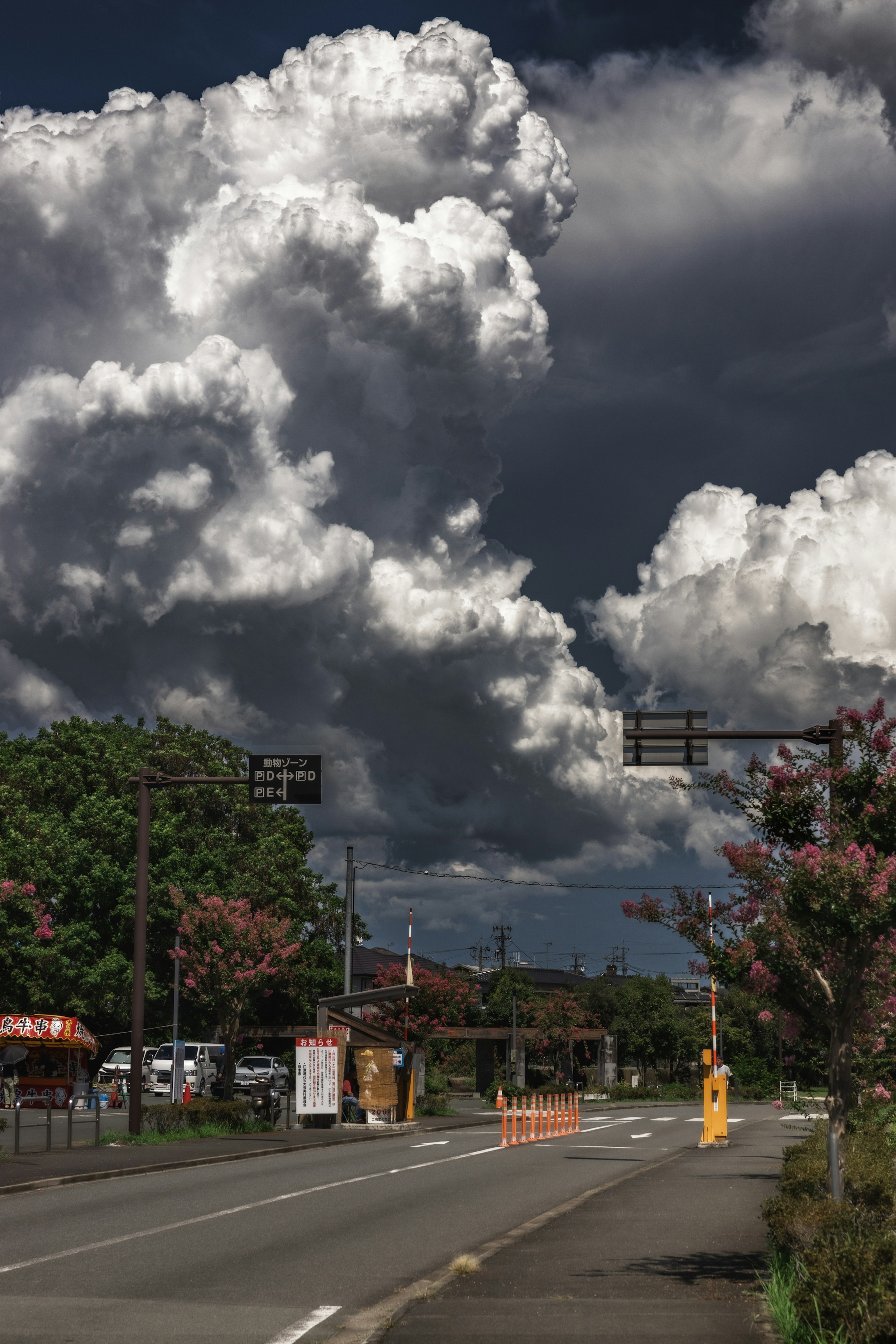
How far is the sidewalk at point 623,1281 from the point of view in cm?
781

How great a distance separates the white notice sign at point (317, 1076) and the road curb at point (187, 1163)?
4.46 ft

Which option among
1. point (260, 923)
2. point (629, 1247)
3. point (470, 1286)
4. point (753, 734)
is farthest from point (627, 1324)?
point (260, 923)

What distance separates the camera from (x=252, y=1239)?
482 inches

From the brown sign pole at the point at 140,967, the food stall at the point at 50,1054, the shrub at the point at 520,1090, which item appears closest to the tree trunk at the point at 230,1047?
the food stall at the point at 50,1054

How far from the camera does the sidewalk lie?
7.81 meters

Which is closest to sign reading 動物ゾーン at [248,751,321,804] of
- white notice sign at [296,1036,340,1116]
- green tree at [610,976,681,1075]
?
white notice sign at [296,1036,340,1116]

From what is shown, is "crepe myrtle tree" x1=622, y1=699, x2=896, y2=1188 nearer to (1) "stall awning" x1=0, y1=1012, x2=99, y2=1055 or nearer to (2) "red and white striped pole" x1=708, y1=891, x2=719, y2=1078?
(2) "red and white striped pole" x1=708, y1=891, x2=719, y2=1078

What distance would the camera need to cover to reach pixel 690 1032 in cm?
7806

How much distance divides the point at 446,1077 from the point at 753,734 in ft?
173

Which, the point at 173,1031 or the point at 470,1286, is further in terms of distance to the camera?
the point at 173,1031

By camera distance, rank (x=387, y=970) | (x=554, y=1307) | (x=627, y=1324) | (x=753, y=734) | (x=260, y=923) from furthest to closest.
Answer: (x=387, y=970), (x=260, y=923), (x=753, y=734), (x=554, y=1307), (x=627, y=1324)

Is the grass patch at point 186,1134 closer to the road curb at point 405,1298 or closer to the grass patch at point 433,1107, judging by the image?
the grass patch at point 433,1107

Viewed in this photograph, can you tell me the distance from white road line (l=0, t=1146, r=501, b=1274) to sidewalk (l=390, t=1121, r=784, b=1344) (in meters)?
3.47

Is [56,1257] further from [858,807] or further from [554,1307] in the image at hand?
[858,807]
